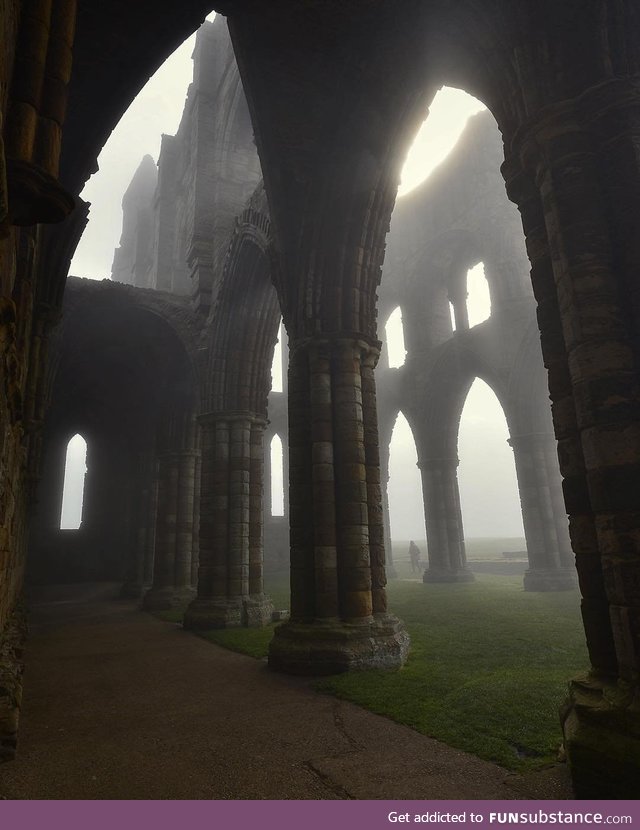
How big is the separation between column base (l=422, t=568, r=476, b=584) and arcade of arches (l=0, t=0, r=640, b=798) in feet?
0.54

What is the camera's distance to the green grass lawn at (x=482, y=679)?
333cm

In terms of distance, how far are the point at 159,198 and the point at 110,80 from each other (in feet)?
42.8

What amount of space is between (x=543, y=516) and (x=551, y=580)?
1.74 m

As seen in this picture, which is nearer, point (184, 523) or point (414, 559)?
point (184, 523)

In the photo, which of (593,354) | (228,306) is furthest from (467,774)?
(228,306)

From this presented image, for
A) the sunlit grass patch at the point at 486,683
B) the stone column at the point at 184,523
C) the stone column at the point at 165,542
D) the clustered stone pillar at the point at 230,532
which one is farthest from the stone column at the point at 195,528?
the sunlit grass patch at the point at 486,683

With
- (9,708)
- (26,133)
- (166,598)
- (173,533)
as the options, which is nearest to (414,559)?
(173,533)

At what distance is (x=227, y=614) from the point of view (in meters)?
9.10

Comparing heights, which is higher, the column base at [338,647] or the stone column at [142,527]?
the stone column at [142,527]

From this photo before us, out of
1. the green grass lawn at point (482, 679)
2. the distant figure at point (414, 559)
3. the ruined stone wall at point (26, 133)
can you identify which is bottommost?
the green grass lawn at point (482, 679)

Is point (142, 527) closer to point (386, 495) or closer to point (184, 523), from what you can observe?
point (184, 523)

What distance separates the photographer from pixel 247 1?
21.3 ft

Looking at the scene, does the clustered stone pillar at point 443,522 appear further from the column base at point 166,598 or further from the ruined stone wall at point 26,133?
the ruined stone wall at point 26,133

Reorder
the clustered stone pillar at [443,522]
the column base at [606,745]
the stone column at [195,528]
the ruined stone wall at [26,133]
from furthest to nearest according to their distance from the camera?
1. the clustered stone pillar at [443,522]
2. the stone column at [195,528]
3. the column base at [606,745]
4. the ruined stone wall at [26,133]
